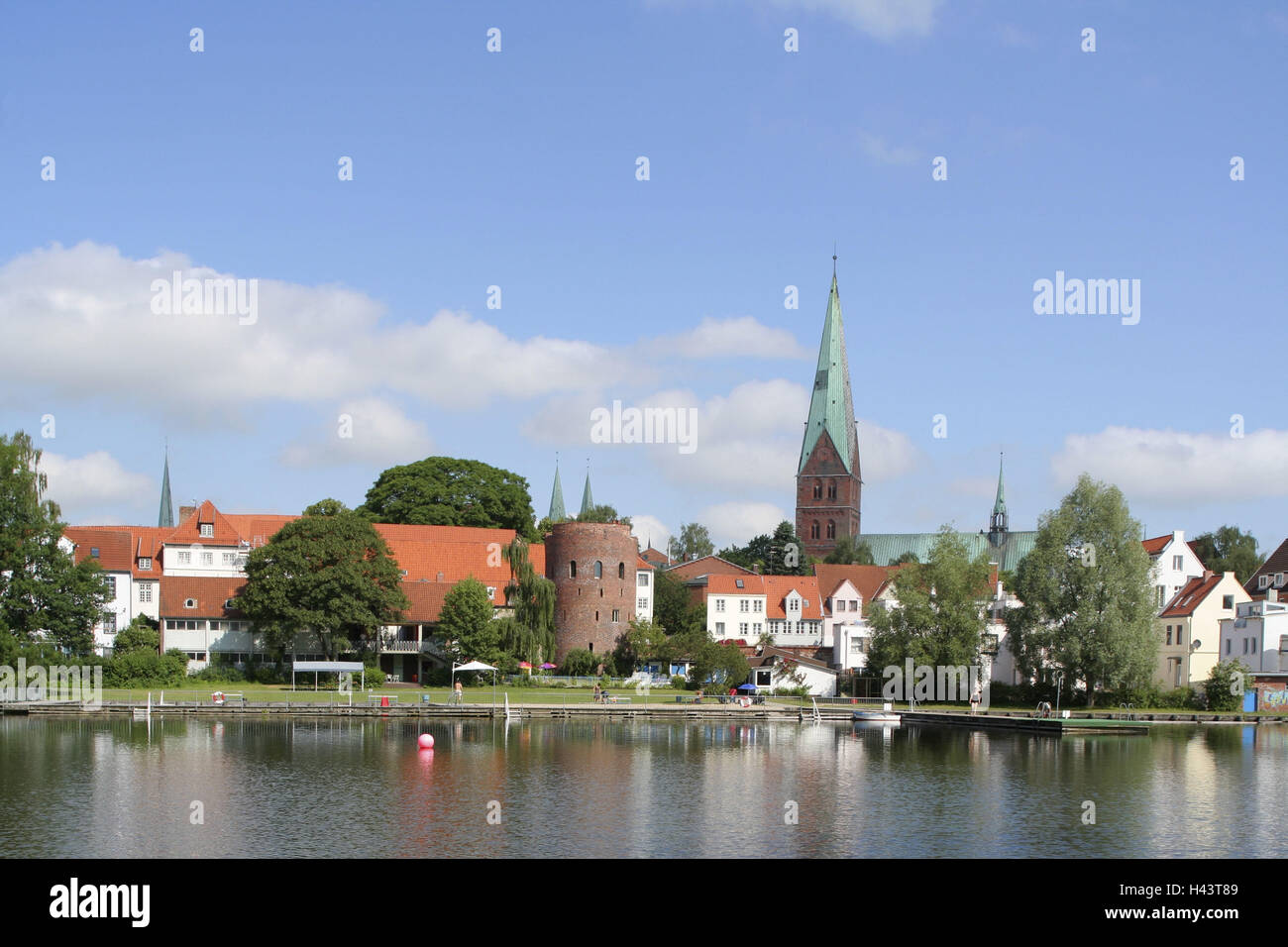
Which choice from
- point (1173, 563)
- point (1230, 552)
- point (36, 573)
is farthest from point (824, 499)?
point (36, 573)

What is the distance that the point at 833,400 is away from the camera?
492ft

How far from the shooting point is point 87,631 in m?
67.5

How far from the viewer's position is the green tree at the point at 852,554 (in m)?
133

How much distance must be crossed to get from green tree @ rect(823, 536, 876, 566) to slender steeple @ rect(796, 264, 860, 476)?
12795 mm

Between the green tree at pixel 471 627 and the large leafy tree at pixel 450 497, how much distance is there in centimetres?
2351

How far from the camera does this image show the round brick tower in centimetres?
8219

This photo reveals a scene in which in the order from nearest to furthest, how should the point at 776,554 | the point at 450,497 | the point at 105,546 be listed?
the point at 105,546 → the point at 450,497 → the point at 776,554

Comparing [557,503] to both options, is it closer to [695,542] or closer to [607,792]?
[695,542]

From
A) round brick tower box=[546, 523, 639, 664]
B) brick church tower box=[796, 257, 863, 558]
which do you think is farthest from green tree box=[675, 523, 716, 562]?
round brick tower box=[546, 523, 639, 664]

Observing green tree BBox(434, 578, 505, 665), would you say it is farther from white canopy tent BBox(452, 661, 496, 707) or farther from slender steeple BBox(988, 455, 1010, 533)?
slender steeple BBox(988, 455, 1010, 533)

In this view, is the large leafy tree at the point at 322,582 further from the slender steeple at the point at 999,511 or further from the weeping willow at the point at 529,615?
the slender steeple at the point at 999,511

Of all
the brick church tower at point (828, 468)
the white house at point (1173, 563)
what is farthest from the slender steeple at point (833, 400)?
the white house at point (1173, 563)

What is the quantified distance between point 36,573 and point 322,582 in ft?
46.9
